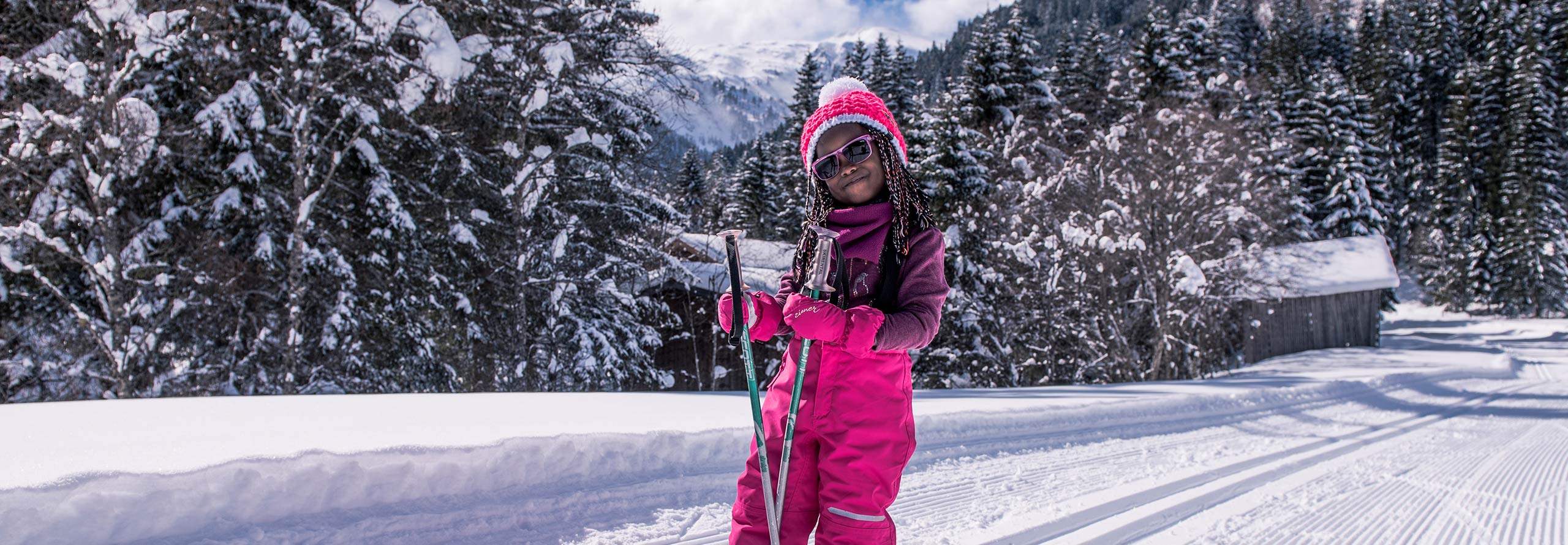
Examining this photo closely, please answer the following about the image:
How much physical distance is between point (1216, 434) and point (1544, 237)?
44.3 m

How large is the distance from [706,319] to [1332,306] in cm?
2487

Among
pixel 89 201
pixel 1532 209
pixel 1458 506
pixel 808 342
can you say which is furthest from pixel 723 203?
pixel 1532 209

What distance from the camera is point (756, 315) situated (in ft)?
6.82

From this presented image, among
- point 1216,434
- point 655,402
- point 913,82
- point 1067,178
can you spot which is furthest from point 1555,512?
point 913,82

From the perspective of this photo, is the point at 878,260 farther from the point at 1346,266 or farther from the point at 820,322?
the point at 1346,266

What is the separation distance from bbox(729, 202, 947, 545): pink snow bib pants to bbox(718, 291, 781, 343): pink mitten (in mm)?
123

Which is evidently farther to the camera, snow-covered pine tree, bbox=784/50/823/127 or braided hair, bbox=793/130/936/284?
snow-covered pine tree, bbox=784/50/823/127

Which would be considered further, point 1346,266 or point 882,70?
point 1346,266

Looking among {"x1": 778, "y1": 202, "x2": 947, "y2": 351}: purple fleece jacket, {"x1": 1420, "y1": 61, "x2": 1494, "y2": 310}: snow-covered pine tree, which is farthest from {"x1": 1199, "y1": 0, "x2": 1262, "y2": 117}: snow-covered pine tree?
{"x1": 778, "y1": 202, "x2": 947, "y2": 351}: purple fleece jacket

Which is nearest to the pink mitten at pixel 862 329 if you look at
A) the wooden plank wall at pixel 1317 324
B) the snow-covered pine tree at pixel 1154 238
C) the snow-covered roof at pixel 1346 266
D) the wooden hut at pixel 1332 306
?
the snow-covered pine tree at pixel 1154 238

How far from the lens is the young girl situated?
1.95 metres

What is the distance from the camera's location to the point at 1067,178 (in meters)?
17.9

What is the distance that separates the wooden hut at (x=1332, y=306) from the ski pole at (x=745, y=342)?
27.2 m

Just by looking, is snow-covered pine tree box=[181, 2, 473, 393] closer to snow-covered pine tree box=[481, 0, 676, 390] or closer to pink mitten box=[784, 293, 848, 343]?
snow-covered pine tree box=[481, 0, 676, 390]
